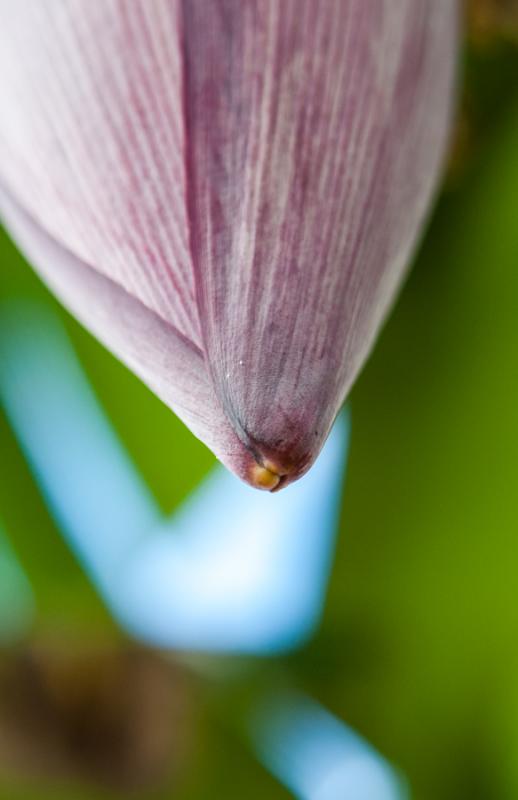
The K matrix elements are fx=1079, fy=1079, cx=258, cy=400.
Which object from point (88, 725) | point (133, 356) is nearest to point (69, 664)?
point (88, 725)

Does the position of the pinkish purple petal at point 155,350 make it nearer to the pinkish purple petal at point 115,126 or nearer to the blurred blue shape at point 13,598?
the pinkish purple petal at point 115,126

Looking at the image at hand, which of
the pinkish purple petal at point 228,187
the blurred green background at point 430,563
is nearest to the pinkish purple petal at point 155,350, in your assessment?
the pinkish purple petal at point 228,187

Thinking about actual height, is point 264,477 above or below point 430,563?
above

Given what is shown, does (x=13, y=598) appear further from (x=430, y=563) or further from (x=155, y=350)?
(x=155, y=350)

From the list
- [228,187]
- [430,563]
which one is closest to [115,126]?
[228,187]

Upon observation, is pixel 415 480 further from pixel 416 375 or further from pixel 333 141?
pixel 333 141

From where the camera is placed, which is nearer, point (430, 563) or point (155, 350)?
point (155, 350)
